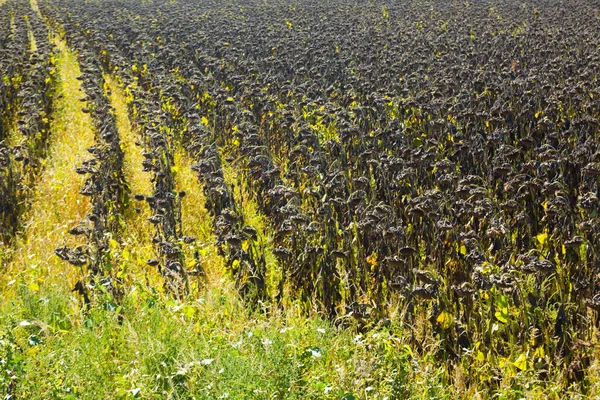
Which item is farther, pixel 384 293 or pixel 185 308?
pixel 384 293

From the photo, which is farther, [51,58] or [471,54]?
[51,58]

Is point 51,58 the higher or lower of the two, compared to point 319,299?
higher

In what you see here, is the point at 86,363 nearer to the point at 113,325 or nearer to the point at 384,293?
the point at 113,325

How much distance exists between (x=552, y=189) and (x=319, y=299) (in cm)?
202

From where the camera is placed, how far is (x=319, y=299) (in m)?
5.48

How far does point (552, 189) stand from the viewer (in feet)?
18.3

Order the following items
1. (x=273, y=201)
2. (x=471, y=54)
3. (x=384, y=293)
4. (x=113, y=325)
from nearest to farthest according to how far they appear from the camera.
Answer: (x=113, y=325) → (x=384, y=293) → (x=273, y=201) → (x=471, y=54)

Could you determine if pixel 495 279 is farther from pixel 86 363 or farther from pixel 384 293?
pixel 86 363

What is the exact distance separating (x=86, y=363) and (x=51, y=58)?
41.4 feet

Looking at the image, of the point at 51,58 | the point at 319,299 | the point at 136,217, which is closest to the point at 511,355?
the point at 319,299

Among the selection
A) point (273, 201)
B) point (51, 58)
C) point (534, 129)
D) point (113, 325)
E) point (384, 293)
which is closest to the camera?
point (113, 325)

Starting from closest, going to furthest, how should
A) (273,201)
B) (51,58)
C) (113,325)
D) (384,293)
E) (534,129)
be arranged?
(113,325), (384,293), (273,201), (534,129), (51,58)

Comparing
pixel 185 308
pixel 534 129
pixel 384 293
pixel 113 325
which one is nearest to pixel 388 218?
pixel 384 293

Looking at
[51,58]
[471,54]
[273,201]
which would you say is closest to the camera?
[273,201]
